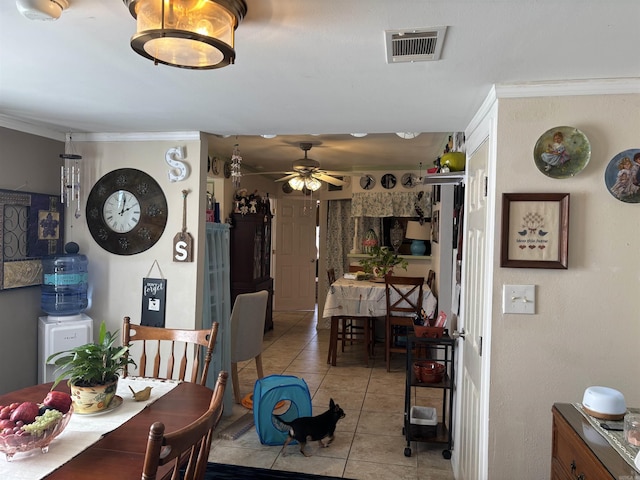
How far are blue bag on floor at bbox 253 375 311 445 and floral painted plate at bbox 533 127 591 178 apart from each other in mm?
2162

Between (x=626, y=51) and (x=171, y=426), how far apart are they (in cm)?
212

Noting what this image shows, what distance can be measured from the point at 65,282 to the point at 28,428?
6.42 feet

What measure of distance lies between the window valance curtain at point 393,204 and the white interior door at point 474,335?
3399 mm

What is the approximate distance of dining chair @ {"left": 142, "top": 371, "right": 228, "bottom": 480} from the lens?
103 cm

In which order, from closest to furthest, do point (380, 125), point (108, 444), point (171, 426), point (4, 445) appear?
point (4, 445) < point (108, 444) < point (171, 426) < point (380, 125)

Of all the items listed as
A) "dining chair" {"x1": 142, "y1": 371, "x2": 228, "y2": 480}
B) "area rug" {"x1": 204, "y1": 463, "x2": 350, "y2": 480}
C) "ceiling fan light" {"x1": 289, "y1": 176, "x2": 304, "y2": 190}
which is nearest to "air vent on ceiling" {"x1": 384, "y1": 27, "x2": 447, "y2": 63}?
"dining chair" {"x1": 142, "y1": 371, "x2": 228, "y2": 480}

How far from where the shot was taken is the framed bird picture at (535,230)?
193cm

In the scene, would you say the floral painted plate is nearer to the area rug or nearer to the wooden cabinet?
the wooden cabinet

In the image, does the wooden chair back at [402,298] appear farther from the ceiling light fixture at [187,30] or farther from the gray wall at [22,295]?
the ceiling light fixture at [187,30]

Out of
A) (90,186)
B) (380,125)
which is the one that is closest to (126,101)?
(90,186)

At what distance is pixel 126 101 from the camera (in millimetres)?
2402

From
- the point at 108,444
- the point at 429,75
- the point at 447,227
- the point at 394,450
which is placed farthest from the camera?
the point at 447,227

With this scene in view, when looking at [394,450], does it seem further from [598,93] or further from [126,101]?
[126,101]

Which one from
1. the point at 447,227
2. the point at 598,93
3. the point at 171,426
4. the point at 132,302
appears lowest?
the point at 171,426
